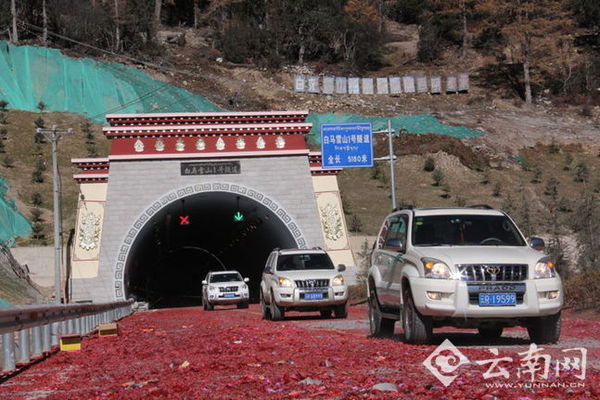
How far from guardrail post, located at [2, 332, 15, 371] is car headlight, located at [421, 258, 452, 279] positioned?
18.8ft

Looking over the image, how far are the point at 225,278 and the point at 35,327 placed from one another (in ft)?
73.7

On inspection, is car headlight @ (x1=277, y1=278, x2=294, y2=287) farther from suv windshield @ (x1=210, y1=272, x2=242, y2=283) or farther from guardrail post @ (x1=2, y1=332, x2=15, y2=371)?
suv windshield @ (x1=210, y1=272, x2=242, y2=283)

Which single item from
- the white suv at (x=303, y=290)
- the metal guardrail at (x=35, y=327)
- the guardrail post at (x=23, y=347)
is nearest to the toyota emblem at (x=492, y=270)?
the metal guardrail at (x=35, y=327)

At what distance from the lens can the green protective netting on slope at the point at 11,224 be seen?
52469mm

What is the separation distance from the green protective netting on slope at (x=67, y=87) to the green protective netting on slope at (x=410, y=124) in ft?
29.4

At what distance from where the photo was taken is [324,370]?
32.1ft

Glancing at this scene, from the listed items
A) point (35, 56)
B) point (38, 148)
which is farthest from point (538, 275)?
point (35, 56)

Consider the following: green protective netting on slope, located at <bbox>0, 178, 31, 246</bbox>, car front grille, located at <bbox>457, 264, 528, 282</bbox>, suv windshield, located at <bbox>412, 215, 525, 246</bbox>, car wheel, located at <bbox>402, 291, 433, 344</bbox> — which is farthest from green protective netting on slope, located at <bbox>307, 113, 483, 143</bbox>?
car front grille, located at <bbox>457, 264, 528, 282</bbox>

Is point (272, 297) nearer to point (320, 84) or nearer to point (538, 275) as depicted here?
point (538, 275)

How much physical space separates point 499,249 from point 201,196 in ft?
104

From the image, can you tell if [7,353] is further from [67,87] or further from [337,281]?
[67,87]

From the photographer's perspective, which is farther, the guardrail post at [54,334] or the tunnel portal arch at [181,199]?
the tunnel portal arch at [181,199]

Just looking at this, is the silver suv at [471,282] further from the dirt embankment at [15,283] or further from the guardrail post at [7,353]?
the dirt embankment at [15,283]

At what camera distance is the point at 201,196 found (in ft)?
145
